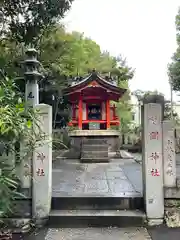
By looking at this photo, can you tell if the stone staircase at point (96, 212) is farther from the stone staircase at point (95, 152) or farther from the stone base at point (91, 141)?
the stone base at point (91, 141)

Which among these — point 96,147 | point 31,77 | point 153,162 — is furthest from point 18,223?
point 96,147

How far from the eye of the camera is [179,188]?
4.15 meters

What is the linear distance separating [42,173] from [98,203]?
3.48ft

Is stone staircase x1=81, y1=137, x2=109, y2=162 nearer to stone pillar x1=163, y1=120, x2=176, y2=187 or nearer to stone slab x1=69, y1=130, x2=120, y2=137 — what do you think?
stone slab x1=69, y1=130, x2=120, y2=137

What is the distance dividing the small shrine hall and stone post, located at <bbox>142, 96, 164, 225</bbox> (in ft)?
25.7

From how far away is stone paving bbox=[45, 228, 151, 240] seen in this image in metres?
3.56

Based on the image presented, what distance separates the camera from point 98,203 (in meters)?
4.33

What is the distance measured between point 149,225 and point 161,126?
5.02 ft

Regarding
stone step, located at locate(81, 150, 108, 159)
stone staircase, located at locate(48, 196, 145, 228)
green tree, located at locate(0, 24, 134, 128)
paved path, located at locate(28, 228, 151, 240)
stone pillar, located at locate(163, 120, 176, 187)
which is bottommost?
paved path, located at locate(28, 228, 151, 240)

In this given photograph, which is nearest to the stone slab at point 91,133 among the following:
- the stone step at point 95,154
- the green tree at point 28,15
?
the stone step at point 95,154

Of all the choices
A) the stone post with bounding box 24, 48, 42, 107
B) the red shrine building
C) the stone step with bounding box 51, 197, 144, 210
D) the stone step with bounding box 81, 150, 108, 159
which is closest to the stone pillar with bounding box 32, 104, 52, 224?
Answer: the stone step with bounding box 51, 197, 144, 210

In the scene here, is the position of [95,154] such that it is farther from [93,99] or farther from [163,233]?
[163,233]

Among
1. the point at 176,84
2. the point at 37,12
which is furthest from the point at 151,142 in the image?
the point at 176,84

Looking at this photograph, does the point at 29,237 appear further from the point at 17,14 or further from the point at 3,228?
the point at 17,14
